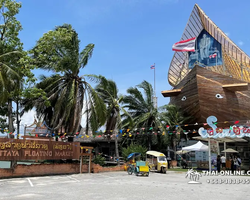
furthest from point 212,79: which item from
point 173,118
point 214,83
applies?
point 173,118

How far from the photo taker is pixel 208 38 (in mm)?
39312

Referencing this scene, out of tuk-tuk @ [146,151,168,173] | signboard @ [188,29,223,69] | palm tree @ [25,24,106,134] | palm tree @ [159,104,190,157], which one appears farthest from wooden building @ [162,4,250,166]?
palm tree @ [25,24,106,134]

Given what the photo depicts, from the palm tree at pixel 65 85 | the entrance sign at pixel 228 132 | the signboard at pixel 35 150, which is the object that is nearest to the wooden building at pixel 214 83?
the entrance sign at pixel 228 132

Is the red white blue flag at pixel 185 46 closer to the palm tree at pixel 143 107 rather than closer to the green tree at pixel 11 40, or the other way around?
the palm tree at pixel 143 107

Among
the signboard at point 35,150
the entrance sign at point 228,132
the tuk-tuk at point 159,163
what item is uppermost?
the entrance sign at point 228,132

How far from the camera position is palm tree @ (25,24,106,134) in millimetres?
19312

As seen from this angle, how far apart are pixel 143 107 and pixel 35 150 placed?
51.1ft

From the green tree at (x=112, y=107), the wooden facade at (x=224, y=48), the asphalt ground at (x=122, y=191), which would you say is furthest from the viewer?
the wooden facade at (x=224, y=48)

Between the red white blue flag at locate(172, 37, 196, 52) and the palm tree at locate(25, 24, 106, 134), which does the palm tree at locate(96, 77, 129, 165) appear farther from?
the red white blue flag at locate(172, 37, 196, 52)

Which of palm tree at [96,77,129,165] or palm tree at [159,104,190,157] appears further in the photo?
palm tree at [159,104,190,157]

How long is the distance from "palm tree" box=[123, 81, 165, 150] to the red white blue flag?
5547 mm

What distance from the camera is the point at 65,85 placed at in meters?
21.4

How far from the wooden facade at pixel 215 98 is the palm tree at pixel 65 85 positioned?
15062 mm

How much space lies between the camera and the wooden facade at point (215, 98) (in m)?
31.3
